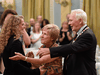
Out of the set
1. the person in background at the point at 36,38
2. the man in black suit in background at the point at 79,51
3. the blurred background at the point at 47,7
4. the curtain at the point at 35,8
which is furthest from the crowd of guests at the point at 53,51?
the curtain at the point at 35,8

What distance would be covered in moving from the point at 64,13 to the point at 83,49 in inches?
232

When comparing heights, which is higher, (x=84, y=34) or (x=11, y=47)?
(x=84, y=34)

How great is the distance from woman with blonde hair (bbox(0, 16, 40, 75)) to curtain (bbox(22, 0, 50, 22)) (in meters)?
5.76

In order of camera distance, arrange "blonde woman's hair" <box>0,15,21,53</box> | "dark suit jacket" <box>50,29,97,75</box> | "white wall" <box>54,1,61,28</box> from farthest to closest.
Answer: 1. "white wall" <box>54,1,61,28</box>
2. "blonde woman's hair" <box>0,15,21,53</box>
3. "dark suit jacket" <box>50,29,97,75</box>

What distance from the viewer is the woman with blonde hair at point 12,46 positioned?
177 centimetres

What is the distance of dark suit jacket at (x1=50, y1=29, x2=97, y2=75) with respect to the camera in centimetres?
159

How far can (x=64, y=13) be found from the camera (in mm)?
7316

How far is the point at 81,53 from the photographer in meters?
1.69

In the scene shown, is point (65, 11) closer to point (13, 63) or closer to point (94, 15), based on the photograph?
point (94, 15)

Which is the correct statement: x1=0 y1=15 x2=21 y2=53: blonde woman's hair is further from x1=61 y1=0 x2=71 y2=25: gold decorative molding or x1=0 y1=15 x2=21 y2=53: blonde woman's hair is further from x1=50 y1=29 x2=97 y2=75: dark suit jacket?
x1=61 y1=0 x2=71 y2=25: gold decorative molding

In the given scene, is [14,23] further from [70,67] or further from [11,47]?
[70,67]

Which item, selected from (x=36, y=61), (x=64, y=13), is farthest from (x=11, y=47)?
(x=64, y=13)

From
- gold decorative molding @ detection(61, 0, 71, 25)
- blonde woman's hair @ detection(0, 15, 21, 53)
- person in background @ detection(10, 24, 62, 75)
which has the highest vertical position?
gold decorative molding @ detection(61, 0, 71, 25)

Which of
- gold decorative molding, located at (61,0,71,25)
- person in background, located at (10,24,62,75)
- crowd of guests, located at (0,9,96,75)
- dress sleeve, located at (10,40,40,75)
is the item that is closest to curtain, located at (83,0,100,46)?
gold decorative molding, located at (61,0,71,25)
